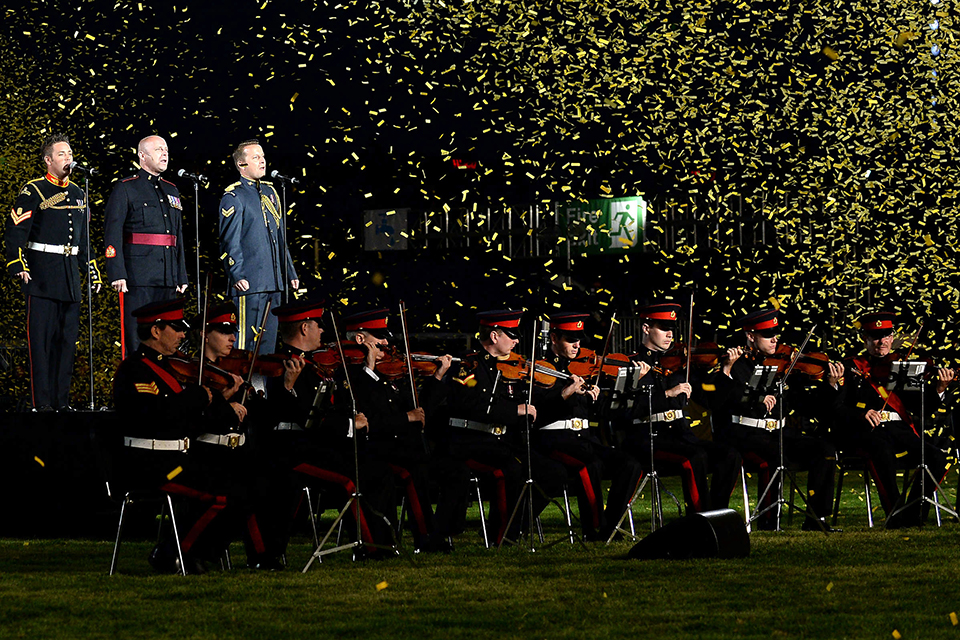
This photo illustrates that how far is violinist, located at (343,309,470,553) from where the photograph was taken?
→ 9.20m

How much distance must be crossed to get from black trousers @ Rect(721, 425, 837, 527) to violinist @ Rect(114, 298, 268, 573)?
14.5ft

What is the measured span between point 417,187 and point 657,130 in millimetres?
8728

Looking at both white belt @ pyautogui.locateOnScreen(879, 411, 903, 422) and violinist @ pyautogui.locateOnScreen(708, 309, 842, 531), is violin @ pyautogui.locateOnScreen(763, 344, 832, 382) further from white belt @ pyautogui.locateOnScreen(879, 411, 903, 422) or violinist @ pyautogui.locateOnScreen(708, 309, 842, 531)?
white belt @ pyautogui.locateOnScreen(879, 411, 903, 422)

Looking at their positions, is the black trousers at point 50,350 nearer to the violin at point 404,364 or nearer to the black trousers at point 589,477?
the violin at point 404,364

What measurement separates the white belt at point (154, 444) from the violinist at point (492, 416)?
6.78 feet

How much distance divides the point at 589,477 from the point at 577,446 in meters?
0.23

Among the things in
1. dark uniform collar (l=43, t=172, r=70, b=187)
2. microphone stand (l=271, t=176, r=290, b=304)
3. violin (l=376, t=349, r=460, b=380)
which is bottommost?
violin (l=376, t=349, r=460, b=380)

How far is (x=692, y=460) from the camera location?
10.6 m

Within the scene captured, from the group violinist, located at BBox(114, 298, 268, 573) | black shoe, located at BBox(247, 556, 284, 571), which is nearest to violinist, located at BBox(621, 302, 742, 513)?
black shoe, located at BBox(247, 556, 284, 571)

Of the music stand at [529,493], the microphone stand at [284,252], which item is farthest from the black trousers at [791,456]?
the microphone stand at [284,252]

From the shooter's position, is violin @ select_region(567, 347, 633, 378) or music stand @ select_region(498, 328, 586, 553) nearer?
music stand @ select_region(498, 328, 586, 553)

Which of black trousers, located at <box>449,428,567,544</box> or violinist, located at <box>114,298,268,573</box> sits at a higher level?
violinist, located at <box>114,298,268,573</box>

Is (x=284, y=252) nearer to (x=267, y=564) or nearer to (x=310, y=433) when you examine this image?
(x=310, y=433)

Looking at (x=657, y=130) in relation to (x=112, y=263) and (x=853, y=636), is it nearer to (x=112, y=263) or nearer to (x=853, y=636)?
(x=112, y=263)
